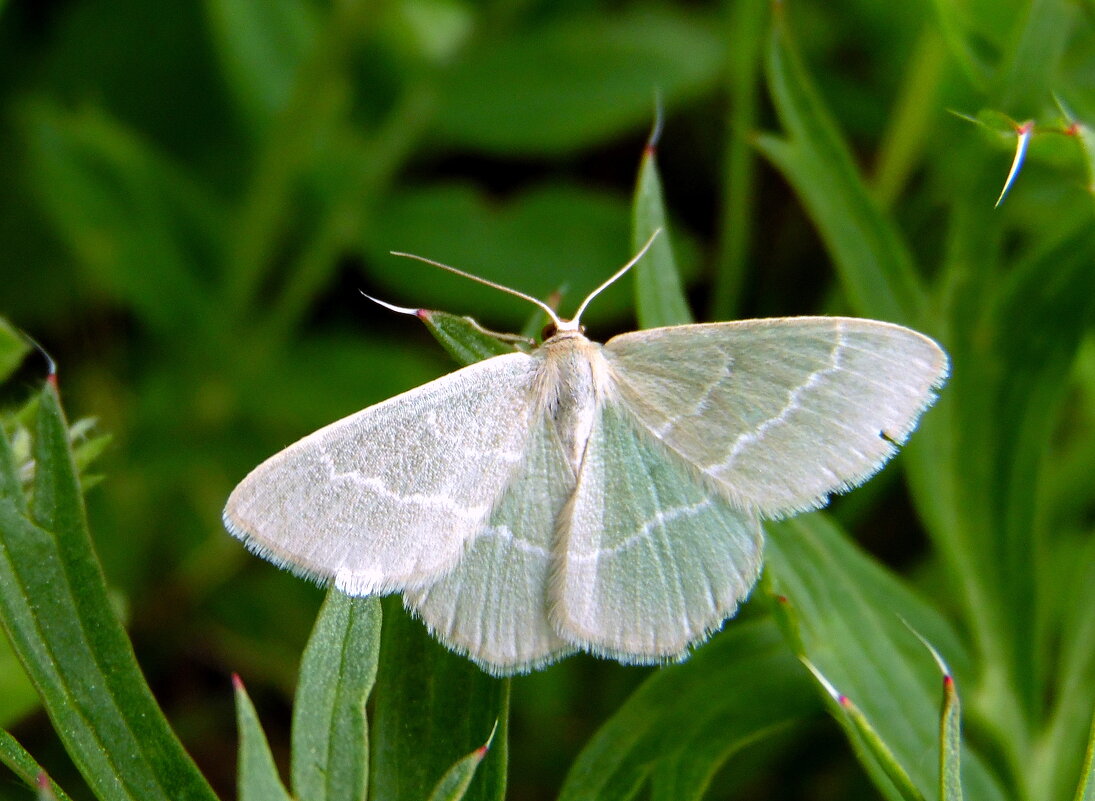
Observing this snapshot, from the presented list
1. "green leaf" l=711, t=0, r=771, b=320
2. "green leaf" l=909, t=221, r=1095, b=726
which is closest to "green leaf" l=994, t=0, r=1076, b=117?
"green leaf" l=909, t=221, r=1095, b=726

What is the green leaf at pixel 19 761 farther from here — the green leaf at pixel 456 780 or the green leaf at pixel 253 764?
the green leaf at pixel 456 780

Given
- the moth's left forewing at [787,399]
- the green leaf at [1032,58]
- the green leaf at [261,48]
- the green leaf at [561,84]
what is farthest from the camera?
the green leaf at [561,84]

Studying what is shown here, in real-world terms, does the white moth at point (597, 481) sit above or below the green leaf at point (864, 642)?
above

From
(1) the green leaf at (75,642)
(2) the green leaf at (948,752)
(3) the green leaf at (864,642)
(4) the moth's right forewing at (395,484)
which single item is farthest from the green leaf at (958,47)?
(1) the green leaf at (75,642)

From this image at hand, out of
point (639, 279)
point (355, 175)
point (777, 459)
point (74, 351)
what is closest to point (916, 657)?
point (777, 459)

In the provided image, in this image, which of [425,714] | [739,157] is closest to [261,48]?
[739,157]

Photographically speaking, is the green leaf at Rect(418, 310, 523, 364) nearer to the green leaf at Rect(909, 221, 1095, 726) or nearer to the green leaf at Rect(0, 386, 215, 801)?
the green leaf at Rect(0, 386, 215, 801)
